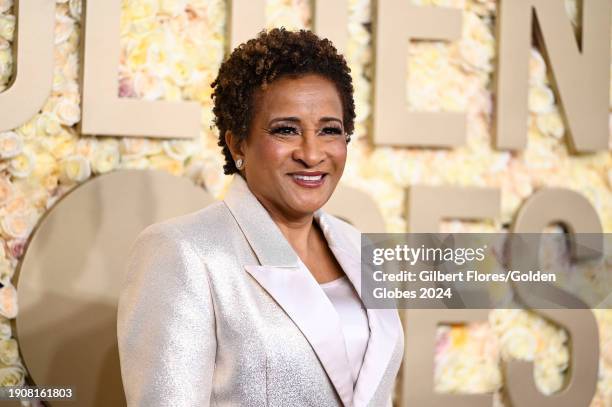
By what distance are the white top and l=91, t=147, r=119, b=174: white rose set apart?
82cm

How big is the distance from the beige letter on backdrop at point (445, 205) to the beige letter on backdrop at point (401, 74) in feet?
0.49

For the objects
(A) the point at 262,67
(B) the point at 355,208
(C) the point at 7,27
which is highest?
(C) the point at 7,27

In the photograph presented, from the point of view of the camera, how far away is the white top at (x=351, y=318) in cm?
180

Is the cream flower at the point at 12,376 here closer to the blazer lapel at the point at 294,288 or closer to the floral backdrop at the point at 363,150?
the floral backdrop at the point at 363,150

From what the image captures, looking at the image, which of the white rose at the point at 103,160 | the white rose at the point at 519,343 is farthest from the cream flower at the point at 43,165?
the white rose at the point at 519,343

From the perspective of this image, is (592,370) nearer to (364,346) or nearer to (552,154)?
(552,154)

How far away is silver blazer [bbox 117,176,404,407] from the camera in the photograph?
5.22 feet

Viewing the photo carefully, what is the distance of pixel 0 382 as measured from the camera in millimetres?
2303

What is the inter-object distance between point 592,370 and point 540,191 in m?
0.61

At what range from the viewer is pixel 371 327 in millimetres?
1839

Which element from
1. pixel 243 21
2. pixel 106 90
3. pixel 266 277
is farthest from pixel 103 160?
pixel 266 277

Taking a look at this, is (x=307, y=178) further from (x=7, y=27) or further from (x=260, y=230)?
(x=7, y=27)

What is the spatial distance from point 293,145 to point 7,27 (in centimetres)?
97

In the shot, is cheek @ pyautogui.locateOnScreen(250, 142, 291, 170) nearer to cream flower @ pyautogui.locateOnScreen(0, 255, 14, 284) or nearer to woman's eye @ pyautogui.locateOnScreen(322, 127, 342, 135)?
woman's eye @ pyautogui.locateOnScreen(322, 127, 342, 135)
